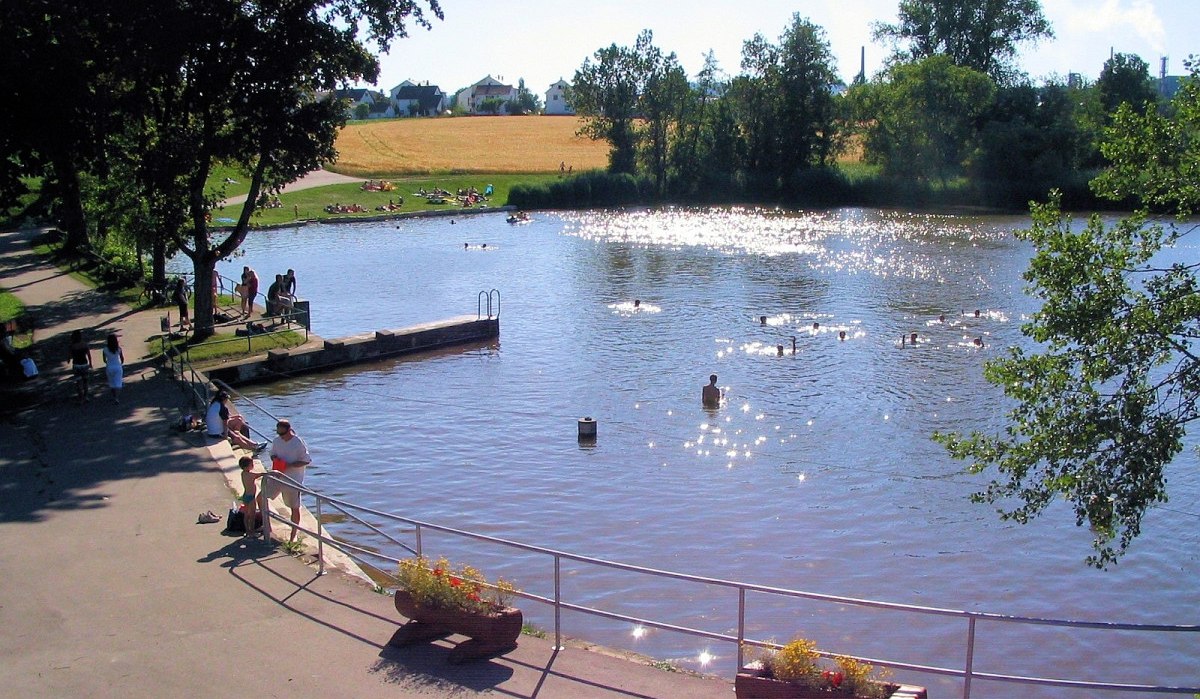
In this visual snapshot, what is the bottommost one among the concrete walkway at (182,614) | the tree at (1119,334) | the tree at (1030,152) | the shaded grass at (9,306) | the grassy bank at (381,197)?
the concrete walkway at (182,614)

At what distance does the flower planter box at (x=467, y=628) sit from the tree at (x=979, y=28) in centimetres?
10339

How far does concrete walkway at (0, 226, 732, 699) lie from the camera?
9883mm

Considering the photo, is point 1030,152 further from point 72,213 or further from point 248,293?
point 72,213

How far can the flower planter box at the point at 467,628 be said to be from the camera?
10289 mm

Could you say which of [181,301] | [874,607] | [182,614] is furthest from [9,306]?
[874,607]

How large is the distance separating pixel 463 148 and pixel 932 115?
53.5m

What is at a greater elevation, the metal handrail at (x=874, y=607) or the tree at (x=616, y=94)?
the tree at (x=616, y=94)

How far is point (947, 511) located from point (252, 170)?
20.7 m

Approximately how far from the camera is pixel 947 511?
2017cm

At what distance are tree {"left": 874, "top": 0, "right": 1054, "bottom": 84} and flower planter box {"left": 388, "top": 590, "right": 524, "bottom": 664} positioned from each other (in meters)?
103

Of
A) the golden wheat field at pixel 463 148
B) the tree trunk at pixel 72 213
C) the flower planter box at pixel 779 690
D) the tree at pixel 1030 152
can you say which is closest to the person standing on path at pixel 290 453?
the flower planter box at pixel 779 690

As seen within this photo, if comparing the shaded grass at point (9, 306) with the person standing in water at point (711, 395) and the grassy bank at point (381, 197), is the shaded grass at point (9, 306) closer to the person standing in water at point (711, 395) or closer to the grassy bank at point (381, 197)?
the person standing in water at point (711, 395)

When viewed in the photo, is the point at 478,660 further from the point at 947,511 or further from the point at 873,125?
the point at 873,125

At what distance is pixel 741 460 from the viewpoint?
23469 millimetres
